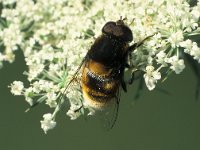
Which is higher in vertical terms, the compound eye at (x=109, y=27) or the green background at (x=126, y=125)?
the compound eye at (x=109, y=27)

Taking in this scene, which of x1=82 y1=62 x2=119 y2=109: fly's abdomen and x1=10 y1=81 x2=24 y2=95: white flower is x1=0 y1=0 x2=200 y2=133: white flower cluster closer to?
x1=10 y1=81 x2=24 y2=95: white flower

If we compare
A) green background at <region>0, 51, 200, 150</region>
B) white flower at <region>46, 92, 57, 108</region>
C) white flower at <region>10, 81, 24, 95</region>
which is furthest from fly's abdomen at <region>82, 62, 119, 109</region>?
green background at <region>0, 51, 200, 150</region>

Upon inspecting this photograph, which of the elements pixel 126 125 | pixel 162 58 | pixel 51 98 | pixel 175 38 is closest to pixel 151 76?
pixel 162 58

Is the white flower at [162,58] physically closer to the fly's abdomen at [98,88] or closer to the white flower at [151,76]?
the white flower at [151,76]

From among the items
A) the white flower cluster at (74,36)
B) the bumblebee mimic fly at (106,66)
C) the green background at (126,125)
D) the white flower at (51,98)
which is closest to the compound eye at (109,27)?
the bumblebee mimic fly at (106,66)

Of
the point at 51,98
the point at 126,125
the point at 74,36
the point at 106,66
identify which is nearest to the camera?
the point at 106,66

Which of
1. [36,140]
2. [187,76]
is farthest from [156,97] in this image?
[36,140]

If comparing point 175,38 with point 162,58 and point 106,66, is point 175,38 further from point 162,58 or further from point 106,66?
point 106,66
